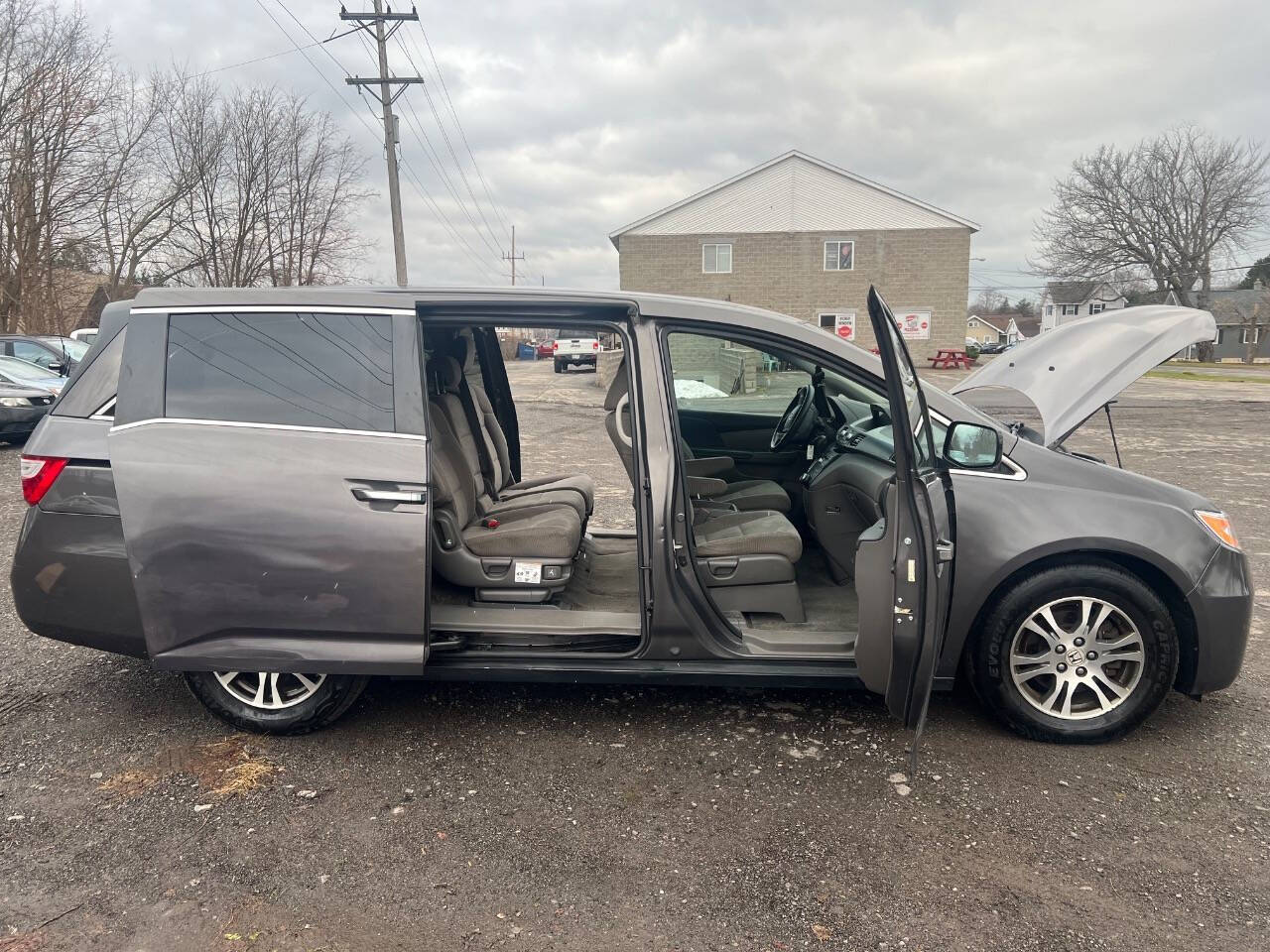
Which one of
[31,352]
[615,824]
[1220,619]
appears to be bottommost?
[615,824]

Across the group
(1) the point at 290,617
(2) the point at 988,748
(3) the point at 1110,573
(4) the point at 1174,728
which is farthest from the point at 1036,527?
(1) the point at 290,617

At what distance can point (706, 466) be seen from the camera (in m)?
5.00

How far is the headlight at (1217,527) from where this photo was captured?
3.19m

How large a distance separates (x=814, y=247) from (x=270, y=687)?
120 feet

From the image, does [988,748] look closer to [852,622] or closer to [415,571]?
[852,622]

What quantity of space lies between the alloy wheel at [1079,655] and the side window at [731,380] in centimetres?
→ 168

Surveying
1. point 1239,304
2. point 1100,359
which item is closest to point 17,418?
point 1100,359

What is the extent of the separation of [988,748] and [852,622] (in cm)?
72

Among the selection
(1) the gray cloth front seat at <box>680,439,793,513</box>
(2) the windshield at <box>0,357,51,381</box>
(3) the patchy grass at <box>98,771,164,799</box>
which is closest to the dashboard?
(1) the gray cloth front seat at <box>680,439,793,513</box>

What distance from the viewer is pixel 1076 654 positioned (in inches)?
125

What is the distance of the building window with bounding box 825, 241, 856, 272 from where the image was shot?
120 feet

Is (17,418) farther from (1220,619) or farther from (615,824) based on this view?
(1220,619)

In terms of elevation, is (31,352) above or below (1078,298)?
below

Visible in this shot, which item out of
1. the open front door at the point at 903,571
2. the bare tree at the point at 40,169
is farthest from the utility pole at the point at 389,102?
the open front door at the point at 903,571
